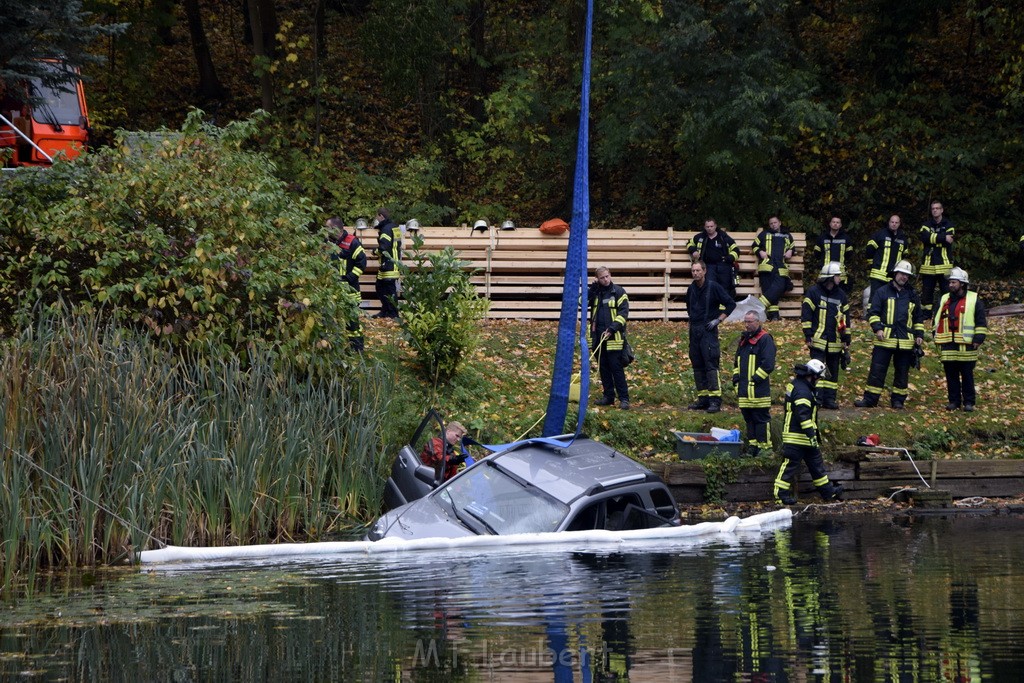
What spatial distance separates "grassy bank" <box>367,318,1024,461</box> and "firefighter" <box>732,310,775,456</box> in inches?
36.7

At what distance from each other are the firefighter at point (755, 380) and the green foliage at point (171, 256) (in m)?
5.36

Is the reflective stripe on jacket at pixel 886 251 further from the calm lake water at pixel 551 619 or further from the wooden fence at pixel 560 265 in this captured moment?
the calm lake water at pixel 551 619

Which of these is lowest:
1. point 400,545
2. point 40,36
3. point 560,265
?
point 400,545

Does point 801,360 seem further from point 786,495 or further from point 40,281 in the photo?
point 40,281

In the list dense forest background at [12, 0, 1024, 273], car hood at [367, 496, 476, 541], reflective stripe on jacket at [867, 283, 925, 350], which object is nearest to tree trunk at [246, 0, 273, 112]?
dense forest background at [12, 0, 1024, 273]

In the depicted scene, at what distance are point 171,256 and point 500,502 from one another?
5.94m

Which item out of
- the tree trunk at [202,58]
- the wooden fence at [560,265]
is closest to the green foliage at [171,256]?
the wooden fence at [560,265]

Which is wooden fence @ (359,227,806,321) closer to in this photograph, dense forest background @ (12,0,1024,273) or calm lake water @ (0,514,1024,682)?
dense forest background @ (12,0,1024,273)

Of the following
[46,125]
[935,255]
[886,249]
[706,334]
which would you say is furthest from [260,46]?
[935,255]

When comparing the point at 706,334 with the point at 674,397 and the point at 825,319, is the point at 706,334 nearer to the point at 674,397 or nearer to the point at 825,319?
the point at 674,397

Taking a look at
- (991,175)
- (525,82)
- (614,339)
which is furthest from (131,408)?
(991,175)

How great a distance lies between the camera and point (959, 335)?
60.7 feet

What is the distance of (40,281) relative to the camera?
15.3 metres

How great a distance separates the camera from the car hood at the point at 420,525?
12281 mm
